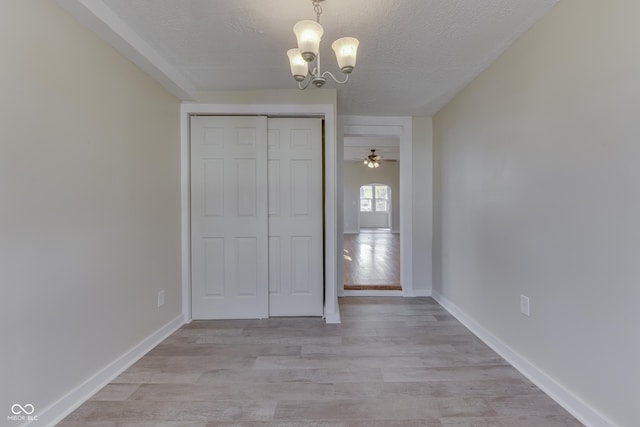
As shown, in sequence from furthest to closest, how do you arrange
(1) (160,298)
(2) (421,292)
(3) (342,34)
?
(2) (421,292) < (1) (160,298) < (3) (342,34)

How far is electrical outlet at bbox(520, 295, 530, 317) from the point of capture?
1.89 meters

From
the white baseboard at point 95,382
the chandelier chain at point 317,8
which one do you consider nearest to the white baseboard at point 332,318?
the white baseboard at point 95,382

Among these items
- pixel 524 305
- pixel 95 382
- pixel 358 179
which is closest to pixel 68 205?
pixel 95 382

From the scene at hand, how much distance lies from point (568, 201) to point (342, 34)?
5.70 ft

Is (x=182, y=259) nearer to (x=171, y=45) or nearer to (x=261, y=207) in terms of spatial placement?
(x=261, y=207)

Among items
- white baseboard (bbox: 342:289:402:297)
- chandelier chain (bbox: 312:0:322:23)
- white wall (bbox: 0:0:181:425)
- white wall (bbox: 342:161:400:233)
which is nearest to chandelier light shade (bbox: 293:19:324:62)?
chandelier chain (bbox: 312:0:322:23)

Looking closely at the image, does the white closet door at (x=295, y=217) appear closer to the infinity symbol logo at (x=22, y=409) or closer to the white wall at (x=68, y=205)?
the white wall at (x=68, y=205)

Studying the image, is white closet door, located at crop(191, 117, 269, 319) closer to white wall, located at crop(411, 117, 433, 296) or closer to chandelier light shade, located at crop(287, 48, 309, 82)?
chandelier light shade, located at crop(287, 48, 309, 82)

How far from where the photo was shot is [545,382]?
1.72m

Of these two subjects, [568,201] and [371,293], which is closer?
[568,201]

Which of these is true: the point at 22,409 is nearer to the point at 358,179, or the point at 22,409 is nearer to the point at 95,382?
the point at 95,382

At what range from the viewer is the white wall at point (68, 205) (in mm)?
1292

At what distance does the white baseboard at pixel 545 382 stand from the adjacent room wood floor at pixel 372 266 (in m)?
1.40

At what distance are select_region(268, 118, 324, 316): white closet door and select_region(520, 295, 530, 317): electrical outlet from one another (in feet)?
5.59
